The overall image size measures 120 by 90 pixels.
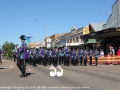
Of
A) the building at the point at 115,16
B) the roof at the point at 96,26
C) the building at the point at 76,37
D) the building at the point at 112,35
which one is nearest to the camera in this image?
the building at the point at 112,35

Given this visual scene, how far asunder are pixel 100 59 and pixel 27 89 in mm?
22912

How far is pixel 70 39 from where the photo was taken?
7112 cm

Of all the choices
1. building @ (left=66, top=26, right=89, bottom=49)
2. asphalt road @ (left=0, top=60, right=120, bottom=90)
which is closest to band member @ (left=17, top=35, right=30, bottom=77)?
asphalt road @ (left=0, top=60, right=120, bottom=90)

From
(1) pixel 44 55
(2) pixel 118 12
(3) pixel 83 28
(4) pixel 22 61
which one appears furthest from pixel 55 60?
(3) pixel 83 28

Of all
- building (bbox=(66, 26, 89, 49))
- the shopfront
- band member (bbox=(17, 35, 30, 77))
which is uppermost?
building (bbox=(66, 26, 89, 49))

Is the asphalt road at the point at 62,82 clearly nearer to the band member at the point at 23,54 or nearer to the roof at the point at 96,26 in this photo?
the band member at the point at 23,54

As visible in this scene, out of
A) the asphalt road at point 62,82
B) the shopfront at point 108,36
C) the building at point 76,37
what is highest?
the building at point 76,37

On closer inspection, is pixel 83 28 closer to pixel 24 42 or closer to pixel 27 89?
pixel 24 42

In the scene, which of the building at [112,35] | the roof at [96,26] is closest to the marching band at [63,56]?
the building at [112,35]

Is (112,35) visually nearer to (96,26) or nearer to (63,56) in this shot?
(63,56)

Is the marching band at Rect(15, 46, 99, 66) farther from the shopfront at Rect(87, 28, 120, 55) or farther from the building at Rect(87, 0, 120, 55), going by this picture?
the building at Rect(87, 0, 120, 55)

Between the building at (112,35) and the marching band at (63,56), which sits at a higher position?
the building at (112,35)

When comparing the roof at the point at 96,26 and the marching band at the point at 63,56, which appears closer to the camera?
the marching band at the point at 63,56

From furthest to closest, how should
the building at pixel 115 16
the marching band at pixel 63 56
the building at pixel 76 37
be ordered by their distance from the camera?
the building at pixel 76 37
the building at pixel 115 16
the marching band at pixel 63 56
